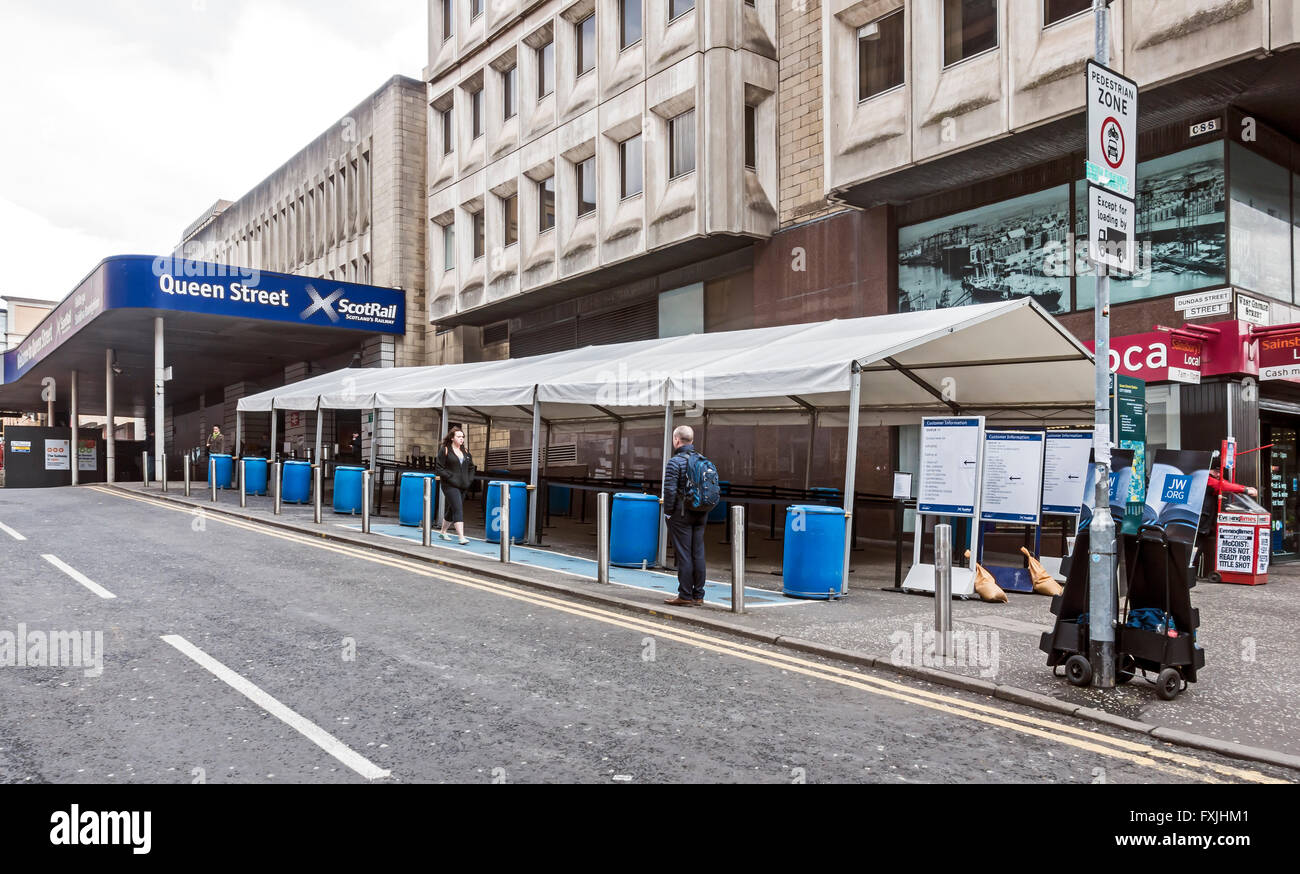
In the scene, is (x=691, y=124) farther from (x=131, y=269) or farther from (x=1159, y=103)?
(x=131, y=269)

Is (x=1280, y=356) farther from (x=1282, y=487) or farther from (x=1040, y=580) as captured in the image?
(x=1040, y=580)

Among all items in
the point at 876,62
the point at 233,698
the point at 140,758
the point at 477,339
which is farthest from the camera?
the point at 477,339

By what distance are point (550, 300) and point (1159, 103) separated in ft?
53.2

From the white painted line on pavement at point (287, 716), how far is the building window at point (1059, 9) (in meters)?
13.9

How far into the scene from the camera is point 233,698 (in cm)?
540

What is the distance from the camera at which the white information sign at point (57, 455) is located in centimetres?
3275

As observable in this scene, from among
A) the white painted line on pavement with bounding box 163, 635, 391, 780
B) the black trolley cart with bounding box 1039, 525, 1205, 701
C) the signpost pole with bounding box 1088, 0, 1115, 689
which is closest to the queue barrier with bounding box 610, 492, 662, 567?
the white painted line on pavement with bounding box 163, 635, 391, 780

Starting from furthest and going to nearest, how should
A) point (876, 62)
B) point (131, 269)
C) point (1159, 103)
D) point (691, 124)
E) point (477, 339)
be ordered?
point (477, 339) < point (131, 269) < point (691, 124) < point (876, 62) < point (1159, 103)

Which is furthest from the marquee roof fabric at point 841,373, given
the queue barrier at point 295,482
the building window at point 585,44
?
the building window at point 585,44

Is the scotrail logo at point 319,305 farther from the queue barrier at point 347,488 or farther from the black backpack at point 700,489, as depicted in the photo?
A: the black backpack at point 700,489

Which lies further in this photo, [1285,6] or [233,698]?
[1285,6]
